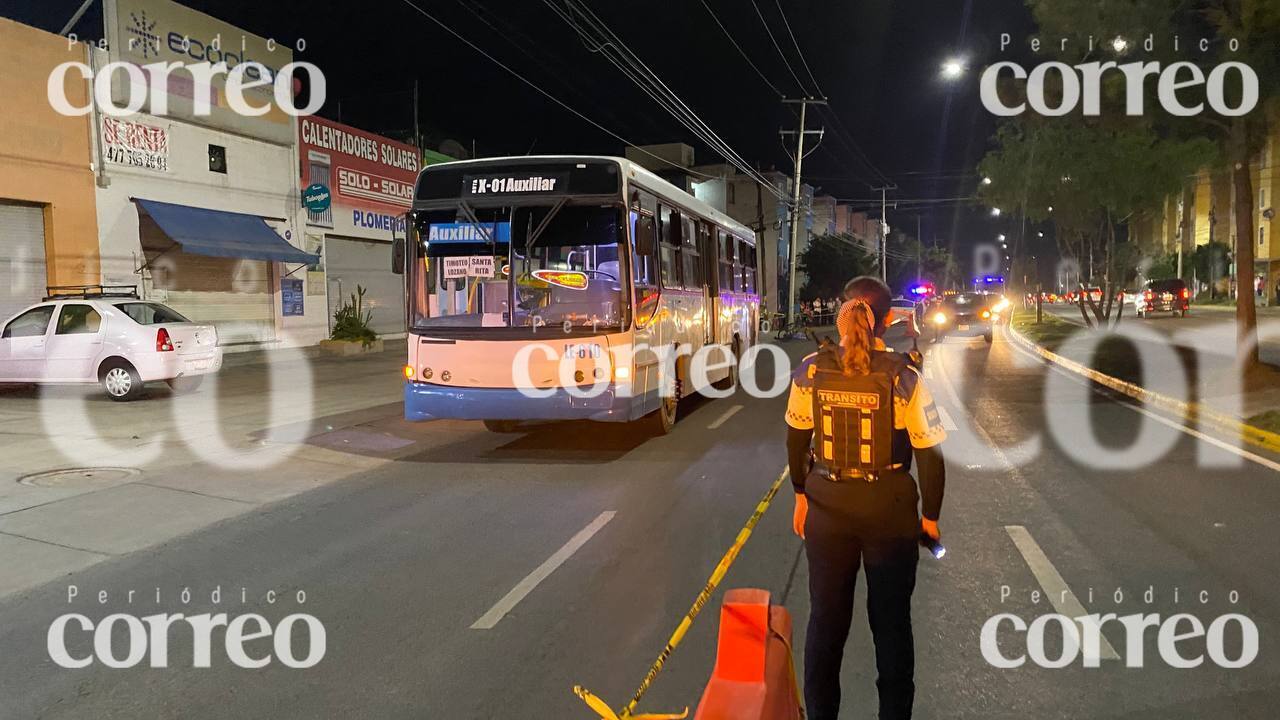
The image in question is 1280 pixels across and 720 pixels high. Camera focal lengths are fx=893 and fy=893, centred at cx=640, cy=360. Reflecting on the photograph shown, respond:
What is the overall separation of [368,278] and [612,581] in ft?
82.7

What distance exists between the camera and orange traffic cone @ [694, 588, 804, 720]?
114 inches

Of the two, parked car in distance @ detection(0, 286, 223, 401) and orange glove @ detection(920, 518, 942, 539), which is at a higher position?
parked car in distance @ detection(0, 286, 223, 401)

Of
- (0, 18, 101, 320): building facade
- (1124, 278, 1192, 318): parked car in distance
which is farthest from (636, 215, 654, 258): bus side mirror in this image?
(1124, 278, 1192, 318): parked car in distance

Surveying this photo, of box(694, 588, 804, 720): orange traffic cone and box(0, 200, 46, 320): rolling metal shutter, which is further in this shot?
box(0, 200, 46, 320): rolling metal shutter

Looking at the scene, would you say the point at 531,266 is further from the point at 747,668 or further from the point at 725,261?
the point at 747,668

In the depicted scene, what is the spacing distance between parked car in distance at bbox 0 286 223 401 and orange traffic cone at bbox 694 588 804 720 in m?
14.4

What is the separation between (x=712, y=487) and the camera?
8602 mm

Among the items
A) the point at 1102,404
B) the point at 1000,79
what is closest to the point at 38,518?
the point at 1102,404

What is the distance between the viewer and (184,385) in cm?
1706

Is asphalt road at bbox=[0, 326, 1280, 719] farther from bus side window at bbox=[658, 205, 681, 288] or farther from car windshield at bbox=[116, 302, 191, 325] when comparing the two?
car windshield at bbox=[116, 302, 191, 325]

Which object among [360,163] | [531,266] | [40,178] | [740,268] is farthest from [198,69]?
[531,266]

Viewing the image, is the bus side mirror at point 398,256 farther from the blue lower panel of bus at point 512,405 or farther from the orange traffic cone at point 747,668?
the orange traffic cone at point 747,668

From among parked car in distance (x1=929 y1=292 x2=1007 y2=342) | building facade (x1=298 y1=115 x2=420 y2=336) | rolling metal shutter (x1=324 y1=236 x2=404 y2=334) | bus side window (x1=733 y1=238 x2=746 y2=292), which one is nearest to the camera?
bus side window (x1=733 y1=238 x2=746 y2=292)

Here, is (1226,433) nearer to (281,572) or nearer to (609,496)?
(609,496)
